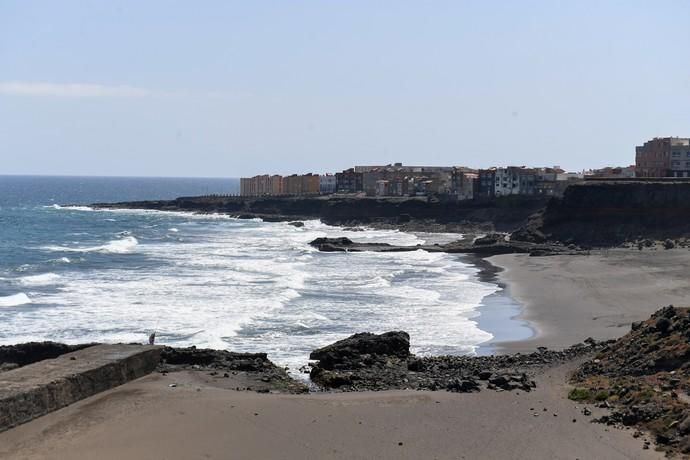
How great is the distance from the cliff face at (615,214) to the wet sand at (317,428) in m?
48.6

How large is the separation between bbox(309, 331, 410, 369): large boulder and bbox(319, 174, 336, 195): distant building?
12546 centimetres

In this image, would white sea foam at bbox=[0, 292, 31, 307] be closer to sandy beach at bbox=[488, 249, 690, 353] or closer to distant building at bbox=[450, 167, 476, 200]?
sandy beach at bbox=[488, 249, 690, 353]

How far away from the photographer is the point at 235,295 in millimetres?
36344

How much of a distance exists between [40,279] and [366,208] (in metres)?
63.3

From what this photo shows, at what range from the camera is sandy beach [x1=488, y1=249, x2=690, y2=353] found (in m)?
28.2

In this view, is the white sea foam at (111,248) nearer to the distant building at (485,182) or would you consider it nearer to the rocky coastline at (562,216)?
the rocky coastline at (562,216)

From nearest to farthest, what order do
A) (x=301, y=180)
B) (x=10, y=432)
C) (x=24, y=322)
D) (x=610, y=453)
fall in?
(x=610, y=453) → (x=10, y=432) → (x=24, y=322) → (x=301, y=180)

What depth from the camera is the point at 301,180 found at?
151m

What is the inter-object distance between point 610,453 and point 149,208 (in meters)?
117

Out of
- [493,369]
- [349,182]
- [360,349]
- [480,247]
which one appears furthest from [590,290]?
[349,182]

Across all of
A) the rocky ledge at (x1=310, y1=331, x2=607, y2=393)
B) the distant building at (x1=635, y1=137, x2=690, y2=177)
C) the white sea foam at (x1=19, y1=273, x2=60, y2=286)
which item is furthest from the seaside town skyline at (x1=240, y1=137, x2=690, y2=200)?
the rocky ledge at (x1=310, y1=331, x2=607, y2=393)

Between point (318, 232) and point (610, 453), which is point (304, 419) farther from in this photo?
point (318, 232)

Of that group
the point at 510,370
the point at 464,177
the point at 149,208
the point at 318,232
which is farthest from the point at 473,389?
the point at 149,208

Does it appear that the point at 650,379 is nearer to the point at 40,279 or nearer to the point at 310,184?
the point at 40,279
